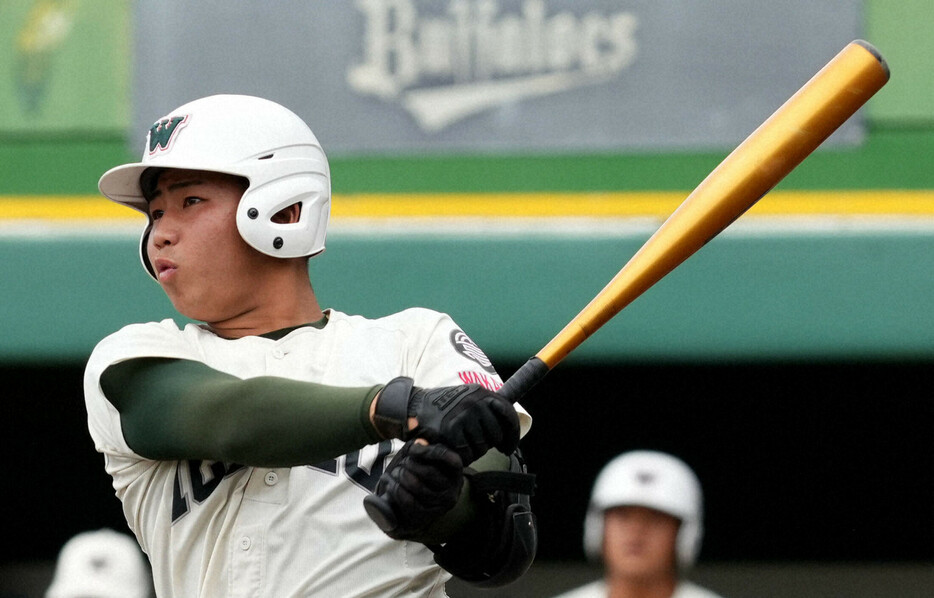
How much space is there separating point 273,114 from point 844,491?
361 cm

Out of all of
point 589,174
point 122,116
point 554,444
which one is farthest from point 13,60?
point 554,444

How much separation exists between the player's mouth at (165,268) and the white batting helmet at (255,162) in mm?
111

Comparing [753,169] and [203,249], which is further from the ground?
[753,169]

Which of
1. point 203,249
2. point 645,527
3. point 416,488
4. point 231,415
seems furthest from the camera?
point 645,527

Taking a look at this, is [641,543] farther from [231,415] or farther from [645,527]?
[231,415]

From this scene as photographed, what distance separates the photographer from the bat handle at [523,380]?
182 cm

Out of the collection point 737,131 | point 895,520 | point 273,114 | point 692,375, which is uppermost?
point 737,131

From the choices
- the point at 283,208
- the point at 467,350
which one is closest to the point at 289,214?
the point at 283,208

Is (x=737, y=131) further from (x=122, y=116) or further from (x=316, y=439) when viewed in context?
(x=316, y=439)

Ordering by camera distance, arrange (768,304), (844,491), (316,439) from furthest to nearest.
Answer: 1. (844,491)
2. (768,304)
3. (316,439)

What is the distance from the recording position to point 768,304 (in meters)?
4.41

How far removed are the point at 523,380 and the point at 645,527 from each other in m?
2.82

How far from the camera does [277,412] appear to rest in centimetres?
176

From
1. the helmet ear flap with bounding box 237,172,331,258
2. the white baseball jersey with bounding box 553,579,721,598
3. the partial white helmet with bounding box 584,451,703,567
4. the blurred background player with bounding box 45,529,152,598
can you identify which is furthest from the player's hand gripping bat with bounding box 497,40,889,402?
the blurred background player with bounding box 45,529,152,598
